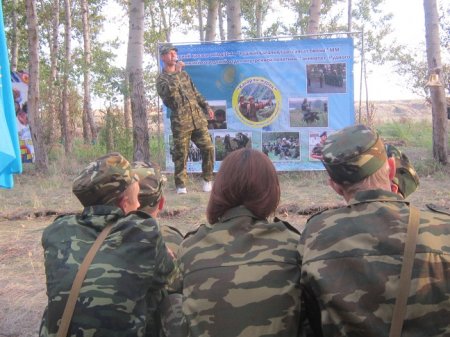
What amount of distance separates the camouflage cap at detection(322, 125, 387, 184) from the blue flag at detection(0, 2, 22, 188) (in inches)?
97.6

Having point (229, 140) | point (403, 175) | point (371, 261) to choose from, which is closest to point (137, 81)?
point (229, 140)

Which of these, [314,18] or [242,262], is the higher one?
[314,18]

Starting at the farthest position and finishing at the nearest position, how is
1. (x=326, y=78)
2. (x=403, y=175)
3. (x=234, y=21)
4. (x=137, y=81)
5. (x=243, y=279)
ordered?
(x=234, y=21) → (x=137, y=81) → (x=326, y=78) → (x=403, y=175) → (x=243, y=279)

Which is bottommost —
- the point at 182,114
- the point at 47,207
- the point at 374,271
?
the point at 47,207

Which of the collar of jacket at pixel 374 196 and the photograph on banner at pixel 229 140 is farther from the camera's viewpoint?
the photograph on banner at pixel 229 140

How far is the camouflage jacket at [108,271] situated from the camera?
1.94m

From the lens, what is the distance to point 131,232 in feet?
6.68

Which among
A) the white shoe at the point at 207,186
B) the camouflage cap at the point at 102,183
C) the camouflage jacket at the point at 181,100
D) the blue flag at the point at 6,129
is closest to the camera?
the camouflage cap at the point at 102,183

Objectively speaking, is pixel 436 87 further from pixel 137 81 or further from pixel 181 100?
pixel 137 81

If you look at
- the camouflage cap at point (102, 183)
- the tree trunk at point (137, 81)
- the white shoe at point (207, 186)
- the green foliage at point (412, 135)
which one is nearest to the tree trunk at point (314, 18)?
the green foliage at point (412, 135)

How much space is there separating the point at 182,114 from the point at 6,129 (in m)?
3.39

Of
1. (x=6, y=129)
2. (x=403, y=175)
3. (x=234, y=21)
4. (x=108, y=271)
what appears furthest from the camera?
(x=234, y=21)

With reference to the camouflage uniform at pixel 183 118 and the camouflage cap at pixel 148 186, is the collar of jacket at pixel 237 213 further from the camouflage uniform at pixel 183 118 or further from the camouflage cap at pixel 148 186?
the camouflage uniform at pixel 183 118

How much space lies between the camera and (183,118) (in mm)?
6879
